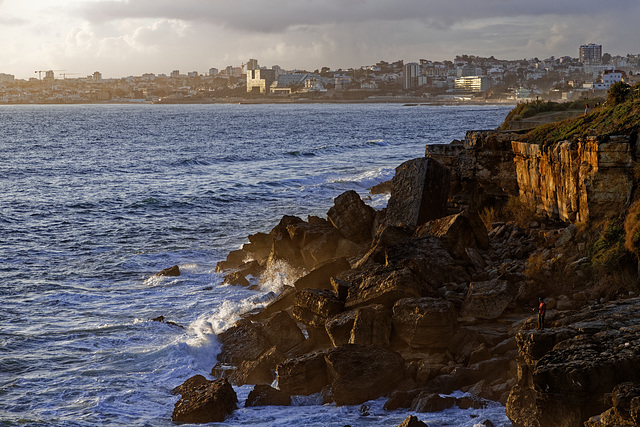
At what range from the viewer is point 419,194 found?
19953 millimetres

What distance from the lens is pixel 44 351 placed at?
15.6 meters

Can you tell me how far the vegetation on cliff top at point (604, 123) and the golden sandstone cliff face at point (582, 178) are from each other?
0.40 metres

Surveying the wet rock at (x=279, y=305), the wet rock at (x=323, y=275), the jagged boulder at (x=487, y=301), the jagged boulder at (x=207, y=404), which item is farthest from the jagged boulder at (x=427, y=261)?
the jagged boulder at (x=207, y=404)

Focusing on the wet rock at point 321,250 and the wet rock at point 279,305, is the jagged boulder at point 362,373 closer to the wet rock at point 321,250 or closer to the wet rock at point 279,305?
the wet rock at point 279,305

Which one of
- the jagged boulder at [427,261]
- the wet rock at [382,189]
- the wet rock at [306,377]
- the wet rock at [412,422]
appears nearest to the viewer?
the wet rock at [412,422]

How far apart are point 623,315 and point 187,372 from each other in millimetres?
8521

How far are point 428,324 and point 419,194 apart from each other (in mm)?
7693

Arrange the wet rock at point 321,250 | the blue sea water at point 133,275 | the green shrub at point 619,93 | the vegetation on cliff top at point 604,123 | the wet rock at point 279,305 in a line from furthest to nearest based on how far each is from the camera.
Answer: the wet rock at point 321,250, the green shrub at point 619,93, the wet rock at point 279,305, the vegetation on cliff top at point 604,123, the blue sea water at point 133,275

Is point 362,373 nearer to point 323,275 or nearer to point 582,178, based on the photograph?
point 323,275

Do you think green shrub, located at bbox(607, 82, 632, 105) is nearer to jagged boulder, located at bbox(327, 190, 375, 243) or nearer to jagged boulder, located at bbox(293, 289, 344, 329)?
jagged boulder, located at bbox(327, 190, 375, 243)

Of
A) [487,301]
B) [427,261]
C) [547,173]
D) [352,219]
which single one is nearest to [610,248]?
[487,301]

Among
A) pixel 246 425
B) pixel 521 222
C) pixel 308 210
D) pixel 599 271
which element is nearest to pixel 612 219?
pixel 599 271

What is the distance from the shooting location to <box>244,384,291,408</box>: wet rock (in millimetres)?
12211

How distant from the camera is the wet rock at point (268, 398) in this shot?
12.2m
